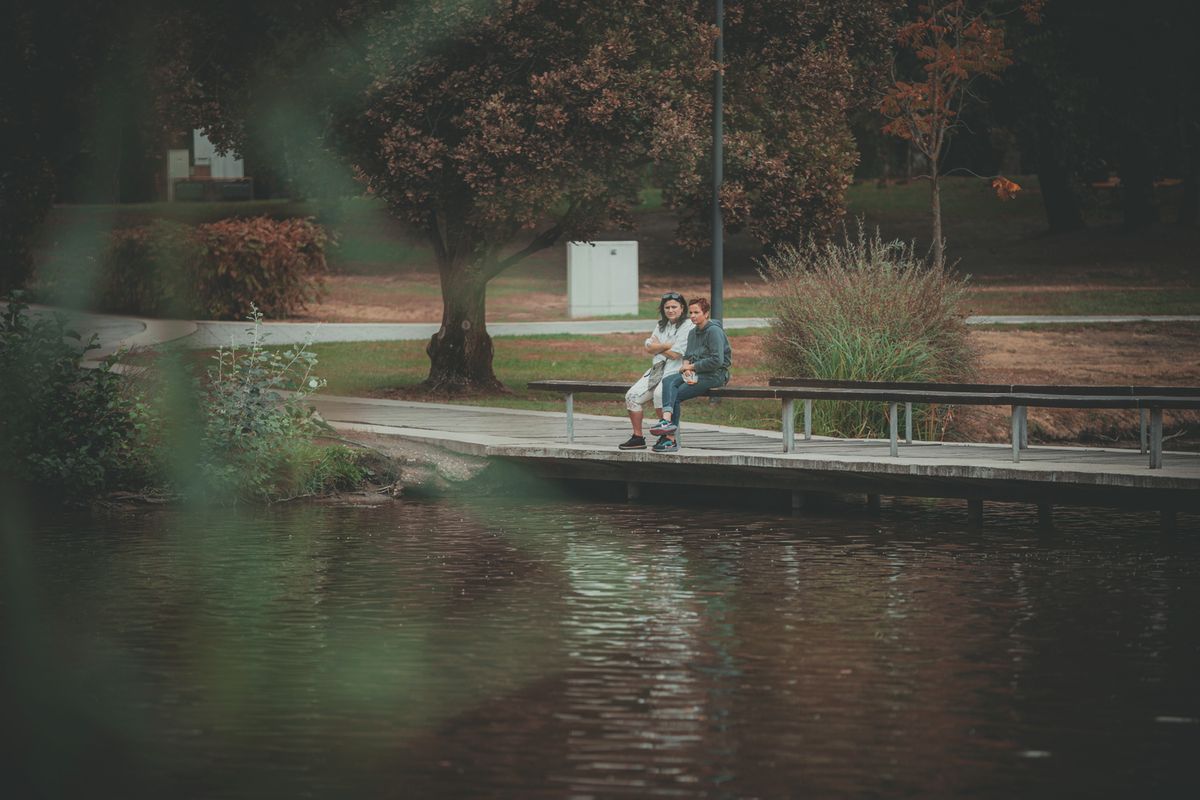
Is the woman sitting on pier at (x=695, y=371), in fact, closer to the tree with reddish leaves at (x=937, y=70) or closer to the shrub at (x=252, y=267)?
the tree with reddish leaves at (x=937, y=70)

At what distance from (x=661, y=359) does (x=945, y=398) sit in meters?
2.74

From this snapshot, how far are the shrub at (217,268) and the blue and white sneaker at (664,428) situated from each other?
1844 cm

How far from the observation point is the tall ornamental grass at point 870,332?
2006 centimetres

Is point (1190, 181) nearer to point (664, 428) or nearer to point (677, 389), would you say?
point (677, 389)

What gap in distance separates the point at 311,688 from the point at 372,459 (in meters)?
8.14

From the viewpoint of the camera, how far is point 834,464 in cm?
1593

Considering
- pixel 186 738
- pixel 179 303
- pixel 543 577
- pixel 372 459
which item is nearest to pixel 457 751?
pixel 186 738

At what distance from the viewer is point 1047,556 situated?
14.1 m

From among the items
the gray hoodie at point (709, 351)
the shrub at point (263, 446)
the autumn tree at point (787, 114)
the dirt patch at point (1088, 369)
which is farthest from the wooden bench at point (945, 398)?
the autumn tree at point (787, 114)

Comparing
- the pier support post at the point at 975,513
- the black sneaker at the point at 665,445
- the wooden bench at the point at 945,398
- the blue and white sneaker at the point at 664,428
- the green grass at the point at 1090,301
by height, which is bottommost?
the pier support post at the point at 975,513

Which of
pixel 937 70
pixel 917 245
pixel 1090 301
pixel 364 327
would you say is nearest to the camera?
pixel 937 70

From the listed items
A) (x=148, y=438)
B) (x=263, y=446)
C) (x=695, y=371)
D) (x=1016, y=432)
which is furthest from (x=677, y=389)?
(x=148, y=438)

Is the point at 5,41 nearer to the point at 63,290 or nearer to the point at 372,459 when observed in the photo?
the point at 63,290

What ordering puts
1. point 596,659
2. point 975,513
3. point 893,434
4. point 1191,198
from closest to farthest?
point 596,659 < point 975,513 < point 893,434 < point 1191,198
